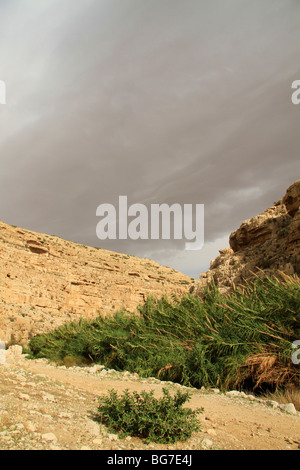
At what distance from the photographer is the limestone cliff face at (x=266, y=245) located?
17.5 m

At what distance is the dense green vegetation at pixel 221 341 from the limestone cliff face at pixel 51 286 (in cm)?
1441

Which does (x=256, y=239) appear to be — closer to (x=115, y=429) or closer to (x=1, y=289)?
(x=115, y=429)

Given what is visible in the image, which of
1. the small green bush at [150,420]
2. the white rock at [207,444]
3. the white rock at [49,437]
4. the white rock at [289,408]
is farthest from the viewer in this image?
the white rock at [289,408]

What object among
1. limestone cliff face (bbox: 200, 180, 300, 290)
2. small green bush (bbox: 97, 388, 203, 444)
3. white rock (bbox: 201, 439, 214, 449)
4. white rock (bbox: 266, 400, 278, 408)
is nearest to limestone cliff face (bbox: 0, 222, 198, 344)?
limestone cliff face (bbox: 200, 180, 300, 290)

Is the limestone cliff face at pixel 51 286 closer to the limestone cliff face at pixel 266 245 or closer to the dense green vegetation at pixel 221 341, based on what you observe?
the limestone cliff face at pixel 266 245

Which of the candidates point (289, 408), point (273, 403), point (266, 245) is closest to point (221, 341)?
point (273, 403)

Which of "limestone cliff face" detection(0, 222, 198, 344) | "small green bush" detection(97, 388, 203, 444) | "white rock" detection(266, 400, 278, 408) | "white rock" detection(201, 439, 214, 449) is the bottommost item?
"white rock" detection(266, 400, 278, 408)

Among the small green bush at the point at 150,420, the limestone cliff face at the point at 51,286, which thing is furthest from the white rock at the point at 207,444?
the limestone cliff face at the point at 51,286

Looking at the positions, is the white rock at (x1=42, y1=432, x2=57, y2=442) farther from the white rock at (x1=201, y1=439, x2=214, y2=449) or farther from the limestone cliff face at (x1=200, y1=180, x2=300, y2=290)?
the limestone cliff face at (x1=200, y1=180, x2=300, y2=290)

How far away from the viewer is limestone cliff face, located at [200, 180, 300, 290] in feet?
57.3

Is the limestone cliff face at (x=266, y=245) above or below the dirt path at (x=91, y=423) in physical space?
above

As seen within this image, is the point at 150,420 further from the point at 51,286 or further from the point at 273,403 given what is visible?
the point at 51,286

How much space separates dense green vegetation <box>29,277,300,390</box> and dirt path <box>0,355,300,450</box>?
1.47m
